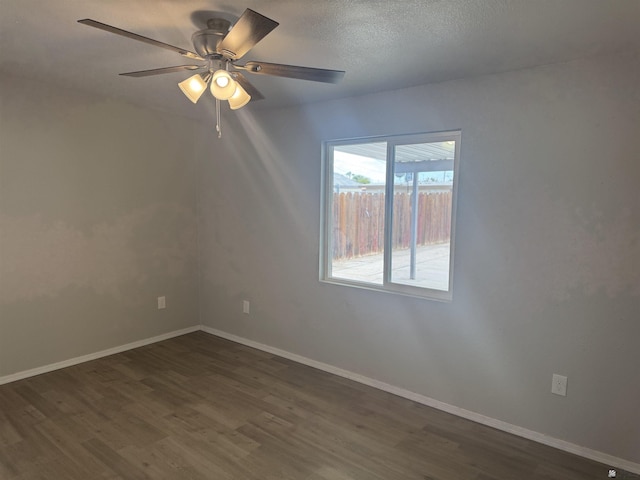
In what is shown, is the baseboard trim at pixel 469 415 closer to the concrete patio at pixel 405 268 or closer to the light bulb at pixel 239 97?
the concrete patio at pixel 405 268

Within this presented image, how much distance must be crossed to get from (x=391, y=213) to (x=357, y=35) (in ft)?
4.56

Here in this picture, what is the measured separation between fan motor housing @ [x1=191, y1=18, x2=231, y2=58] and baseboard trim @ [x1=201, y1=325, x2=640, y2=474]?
2.54m

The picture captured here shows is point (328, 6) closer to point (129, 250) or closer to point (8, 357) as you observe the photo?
point (129, 250)

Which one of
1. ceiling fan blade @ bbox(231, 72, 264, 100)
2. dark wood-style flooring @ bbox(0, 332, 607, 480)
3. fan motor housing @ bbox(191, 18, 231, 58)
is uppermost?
fan motor housing @ bbox(191, 18, 231, 58)

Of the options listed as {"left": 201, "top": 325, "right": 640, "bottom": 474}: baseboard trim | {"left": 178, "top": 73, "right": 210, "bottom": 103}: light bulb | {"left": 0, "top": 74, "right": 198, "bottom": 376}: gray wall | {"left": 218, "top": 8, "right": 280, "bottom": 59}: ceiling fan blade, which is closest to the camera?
{"left": 218, "top": 8, "right": 280, "bottom": 59}: ceiling fan blade

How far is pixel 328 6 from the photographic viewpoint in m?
1.80

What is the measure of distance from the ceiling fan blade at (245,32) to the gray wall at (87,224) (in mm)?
2113

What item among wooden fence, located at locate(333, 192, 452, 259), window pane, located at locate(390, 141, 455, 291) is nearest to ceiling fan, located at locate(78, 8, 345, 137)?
window pane, located at locate(390, 141, 455, 291)

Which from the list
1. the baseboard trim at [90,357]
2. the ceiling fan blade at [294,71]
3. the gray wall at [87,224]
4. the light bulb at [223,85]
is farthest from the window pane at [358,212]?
the baseboard trim at [90,357]

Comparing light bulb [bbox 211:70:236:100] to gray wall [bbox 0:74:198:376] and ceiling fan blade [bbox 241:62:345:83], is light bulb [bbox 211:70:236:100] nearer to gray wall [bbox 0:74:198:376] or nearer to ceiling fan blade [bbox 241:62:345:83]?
ceiling fan blade [bbox 241:62:345:83]

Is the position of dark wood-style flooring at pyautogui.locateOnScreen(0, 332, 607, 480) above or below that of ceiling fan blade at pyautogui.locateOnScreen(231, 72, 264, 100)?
below

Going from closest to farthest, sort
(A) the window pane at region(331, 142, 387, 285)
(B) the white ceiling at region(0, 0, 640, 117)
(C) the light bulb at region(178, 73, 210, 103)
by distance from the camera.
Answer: (B) the white ceiling at region(0, 0, 640, 117), (C) the light bulb at region(178, 73, 210, 103), (A) the window pane at region(331, 142, 387, 285)

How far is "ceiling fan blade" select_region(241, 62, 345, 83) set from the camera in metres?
1.91

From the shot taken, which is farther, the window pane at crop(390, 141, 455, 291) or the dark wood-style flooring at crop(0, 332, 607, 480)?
the window pane at crop(390, 141, 455, 291)
